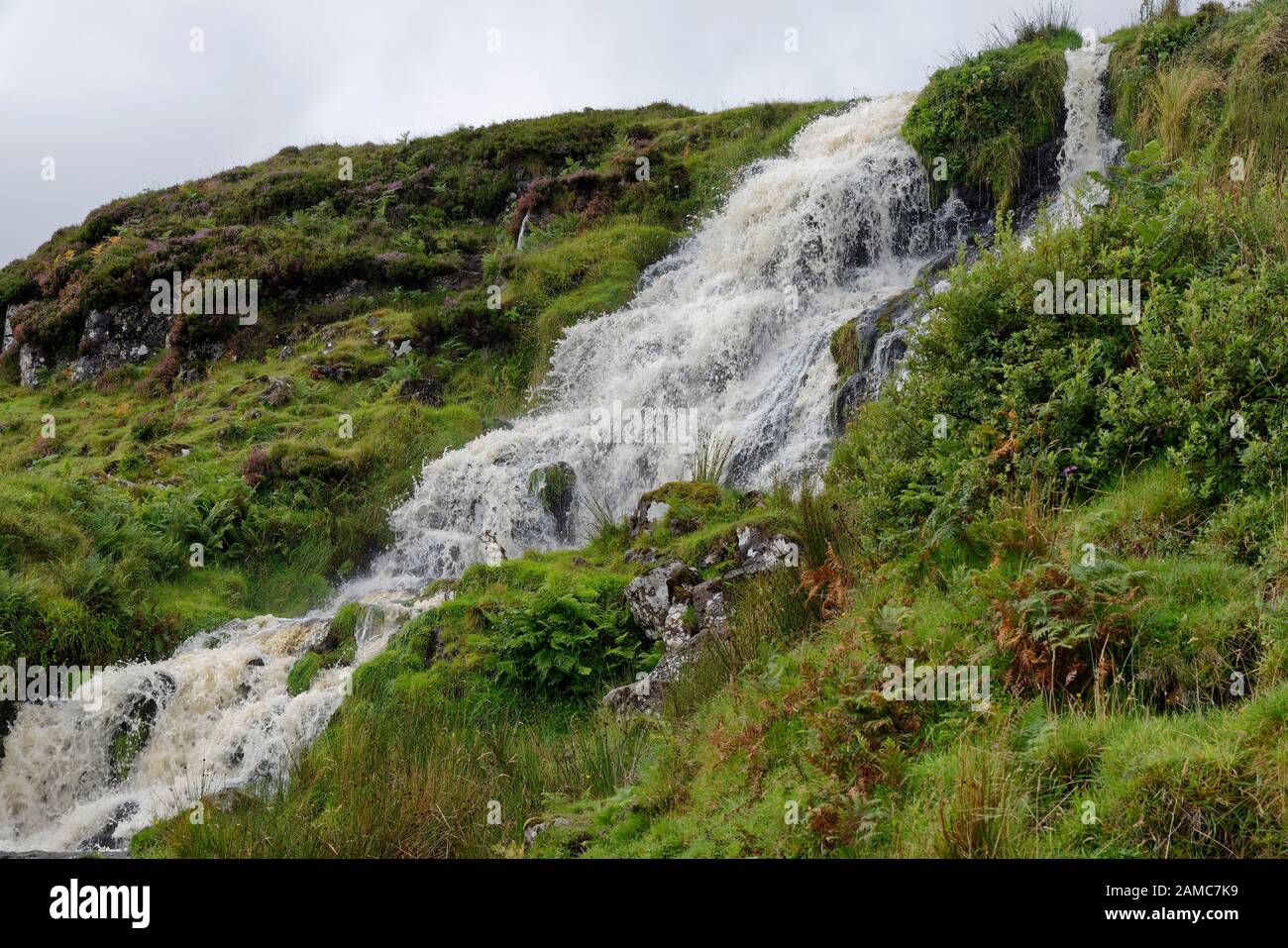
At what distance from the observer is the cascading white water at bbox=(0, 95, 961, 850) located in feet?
32.6

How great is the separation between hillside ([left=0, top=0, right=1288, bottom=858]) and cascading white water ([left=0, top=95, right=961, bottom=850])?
→ 47 cm

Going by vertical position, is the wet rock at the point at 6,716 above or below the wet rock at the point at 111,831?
above

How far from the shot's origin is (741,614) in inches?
308

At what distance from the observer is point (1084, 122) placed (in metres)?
16.9

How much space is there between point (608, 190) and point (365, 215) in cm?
727

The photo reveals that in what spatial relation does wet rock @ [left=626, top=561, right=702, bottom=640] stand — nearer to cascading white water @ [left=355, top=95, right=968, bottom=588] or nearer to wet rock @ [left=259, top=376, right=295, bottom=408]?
cascading white water @ [left=355, top=95, right=968, bottom=588]

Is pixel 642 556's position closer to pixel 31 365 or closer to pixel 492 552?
pixel 492 552

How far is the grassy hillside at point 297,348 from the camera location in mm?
13234

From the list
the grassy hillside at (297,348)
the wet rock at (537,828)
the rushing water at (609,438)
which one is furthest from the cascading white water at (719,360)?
the wet rock at (537,828)

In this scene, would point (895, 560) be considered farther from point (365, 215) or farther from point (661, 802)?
point (365, 215)

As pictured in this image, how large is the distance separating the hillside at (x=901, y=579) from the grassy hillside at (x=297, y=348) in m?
0.11

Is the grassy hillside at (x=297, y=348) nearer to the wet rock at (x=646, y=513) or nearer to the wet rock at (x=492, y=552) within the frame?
the wet rock at (x=492, y=552)
